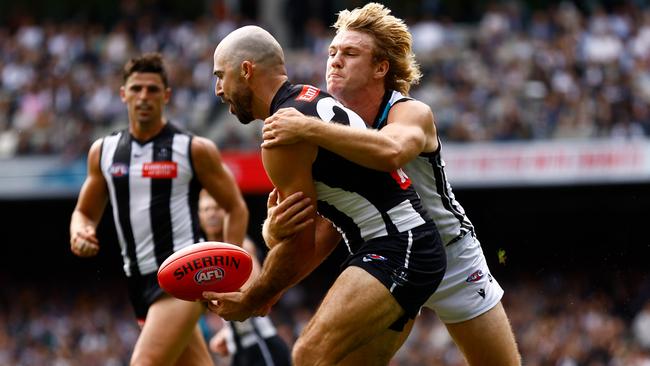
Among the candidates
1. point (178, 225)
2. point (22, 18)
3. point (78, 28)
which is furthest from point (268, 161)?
point (22, 18)

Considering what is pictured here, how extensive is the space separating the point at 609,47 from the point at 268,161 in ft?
40.1

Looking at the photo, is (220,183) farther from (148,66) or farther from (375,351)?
(375,351)

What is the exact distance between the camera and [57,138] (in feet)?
58.8

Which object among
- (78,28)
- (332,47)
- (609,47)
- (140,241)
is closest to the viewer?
(332,47)

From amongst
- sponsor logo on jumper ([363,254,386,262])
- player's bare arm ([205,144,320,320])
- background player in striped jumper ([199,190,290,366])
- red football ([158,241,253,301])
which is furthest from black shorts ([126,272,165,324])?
sponsor logo on jumper ([363,254,386,262])

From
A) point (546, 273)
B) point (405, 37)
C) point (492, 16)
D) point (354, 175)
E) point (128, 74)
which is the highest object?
point (405, 37)

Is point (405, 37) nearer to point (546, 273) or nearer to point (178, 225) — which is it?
point (178, 225)

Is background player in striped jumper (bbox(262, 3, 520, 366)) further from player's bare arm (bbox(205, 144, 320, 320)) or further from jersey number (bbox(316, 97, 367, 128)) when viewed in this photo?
player's bare arm (bbox(205, 144, 320, 320))

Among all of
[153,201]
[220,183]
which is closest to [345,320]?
[220,183]

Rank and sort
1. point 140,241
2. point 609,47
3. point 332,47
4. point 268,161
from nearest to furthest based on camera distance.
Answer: point 268,161
point 332,47
point 140,241
point 609,47

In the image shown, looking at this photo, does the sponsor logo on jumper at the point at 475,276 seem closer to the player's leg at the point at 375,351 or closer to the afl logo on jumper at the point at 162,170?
the player's leg at the point at 375,351

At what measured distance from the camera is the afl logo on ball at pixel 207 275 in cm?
543

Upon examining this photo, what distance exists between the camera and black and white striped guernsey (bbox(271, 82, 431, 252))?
4.99 metres

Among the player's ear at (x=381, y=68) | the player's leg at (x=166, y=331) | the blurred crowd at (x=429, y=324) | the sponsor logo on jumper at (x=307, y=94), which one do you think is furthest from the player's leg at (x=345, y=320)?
the blurred crowd at (x=429, y=324)
